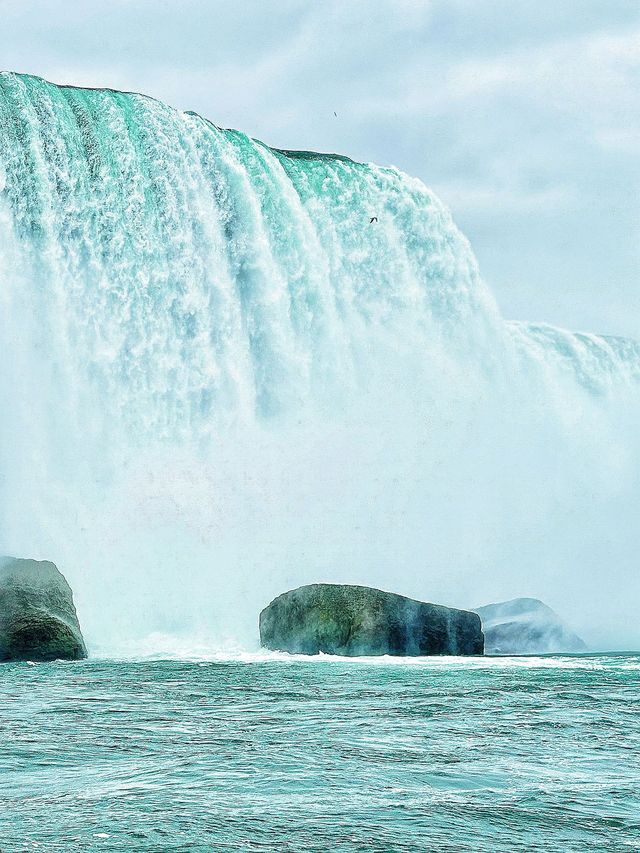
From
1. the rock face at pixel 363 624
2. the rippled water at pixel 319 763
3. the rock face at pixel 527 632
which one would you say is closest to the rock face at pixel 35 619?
the rippled water at pixel 319 763

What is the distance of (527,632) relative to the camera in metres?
27.5

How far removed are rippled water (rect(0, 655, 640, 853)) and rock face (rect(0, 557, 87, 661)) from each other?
129 inches

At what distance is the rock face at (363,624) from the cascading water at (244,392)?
3.13 metres

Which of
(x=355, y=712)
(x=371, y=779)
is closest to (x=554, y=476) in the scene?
(x=355, y=712)

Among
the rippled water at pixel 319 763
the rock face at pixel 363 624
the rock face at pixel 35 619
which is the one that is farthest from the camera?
the rock face at pixel 363 624

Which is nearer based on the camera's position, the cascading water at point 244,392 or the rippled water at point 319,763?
the rippled water at point 319,763

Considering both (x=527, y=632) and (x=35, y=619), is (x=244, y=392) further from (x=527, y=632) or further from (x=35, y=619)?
(x=35, y=619)

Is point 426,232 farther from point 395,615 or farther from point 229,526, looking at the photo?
point 395,615

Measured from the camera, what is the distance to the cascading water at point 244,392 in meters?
29.1

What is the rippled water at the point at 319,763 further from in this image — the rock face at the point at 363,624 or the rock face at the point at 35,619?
the rock face at the point at 363,624

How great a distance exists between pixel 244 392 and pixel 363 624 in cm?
1136

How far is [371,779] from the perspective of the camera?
9.84m

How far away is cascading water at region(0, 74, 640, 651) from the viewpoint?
29.1 m

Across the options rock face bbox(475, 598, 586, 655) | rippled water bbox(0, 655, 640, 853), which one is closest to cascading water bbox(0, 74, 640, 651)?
rock face bbox(475, 598, 586, 655)
